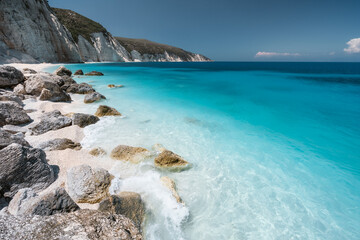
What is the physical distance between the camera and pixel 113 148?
687cm

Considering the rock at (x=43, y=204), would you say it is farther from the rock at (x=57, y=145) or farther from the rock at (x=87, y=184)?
the rock at (x=57, y=145)

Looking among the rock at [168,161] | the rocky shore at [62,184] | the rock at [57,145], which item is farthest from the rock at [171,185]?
the rock at [57,145]

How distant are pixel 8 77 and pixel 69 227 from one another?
16504 mm

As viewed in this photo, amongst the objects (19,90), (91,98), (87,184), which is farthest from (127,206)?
(19,90)

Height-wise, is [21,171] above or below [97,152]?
above

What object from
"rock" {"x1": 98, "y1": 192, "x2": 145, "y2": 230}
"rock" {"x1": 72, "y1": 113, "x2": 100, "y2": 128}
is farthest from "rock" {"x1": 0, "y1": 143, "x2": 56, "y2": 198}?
"rock" {"x1": 72, "y1": 113, "x2": 100, "y2": 128}

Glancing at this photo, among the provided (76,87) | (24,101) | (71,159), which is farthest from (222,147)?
(76,87)

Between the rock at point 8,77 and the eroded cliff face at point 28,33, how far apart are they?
28.7 metres

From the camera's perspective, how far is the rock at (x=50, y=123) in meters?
7.18

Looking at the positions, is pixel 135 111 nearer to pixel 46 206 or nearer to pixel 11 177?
pixel 11 177

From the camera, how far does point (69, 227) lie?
2.34 metres

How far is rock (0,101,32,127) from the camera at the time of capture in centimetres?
715

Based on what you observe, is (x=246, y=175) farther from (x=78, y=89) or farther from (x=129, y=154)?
(x=78, y=89)

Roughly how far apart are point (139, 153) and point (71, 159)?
2.29 meters
